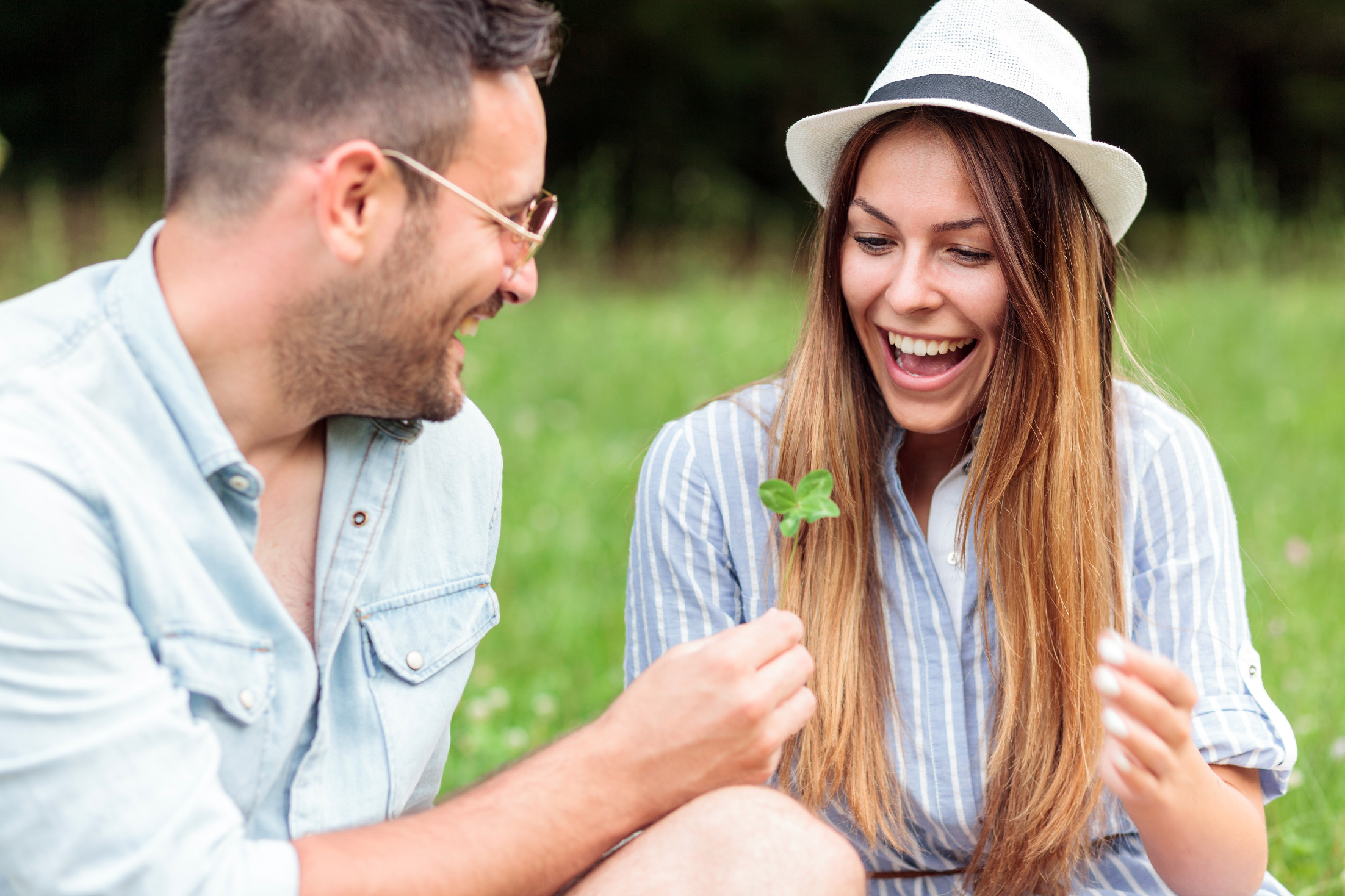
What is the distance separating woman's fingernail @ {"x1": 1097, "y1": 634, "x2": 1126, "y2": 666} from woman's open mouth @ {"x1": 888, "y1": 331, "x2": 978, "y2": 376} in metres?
0.76

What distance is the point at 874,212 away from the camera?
7.04ft

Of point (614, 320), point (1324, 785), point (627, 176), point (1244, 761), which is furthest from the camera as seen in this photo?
point (627, 176)

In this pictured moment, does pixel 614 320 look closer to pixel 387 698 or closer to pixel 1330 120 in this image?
pixel 387 698

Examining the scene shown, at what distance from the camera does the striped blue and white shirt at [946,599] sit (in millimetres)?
2139

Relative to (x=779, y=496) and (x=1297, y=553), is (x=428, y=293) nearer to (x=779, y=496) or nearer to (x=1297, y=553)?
(x=779, y=496)

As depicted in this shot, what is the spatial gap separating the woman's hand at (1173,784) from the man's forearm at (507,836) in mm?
633

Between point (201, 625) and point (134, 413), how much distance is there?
0.28 meters

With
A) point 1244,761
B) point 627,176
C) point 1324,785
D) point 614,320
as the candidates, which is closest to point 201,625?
point 1244,761

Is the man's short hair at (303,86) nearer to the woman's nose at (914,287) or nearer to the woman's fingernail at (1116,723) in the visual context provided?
the woman's nose at (914,287)

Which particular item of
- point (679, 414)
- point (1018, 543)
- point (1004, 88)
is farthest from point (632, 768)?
point (679, 414)

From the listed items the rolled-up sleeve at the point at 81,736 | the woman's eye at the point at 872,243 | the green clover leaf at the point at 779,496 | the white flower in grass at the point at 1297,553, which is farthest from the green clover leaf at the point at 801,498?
the white flower in grass at the point at 1297,553

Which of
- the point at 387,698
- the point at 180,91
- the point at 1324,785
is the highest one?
the point at 180,91

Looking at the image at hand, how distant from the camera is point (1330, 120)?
614 inches

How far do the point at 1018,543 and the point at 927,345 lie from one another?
0.39m
